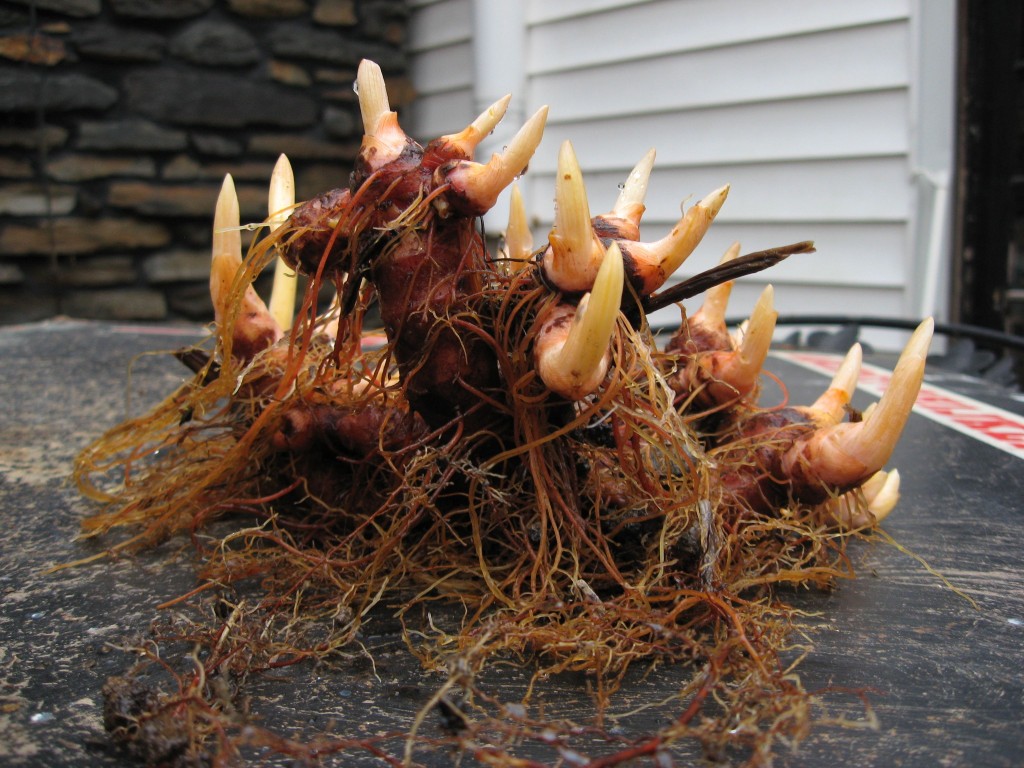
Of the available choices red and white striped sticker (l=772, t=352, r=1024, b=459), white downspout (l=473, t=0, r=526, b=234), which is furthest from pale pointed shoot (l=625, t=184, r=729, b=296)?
white downspout (l=473, t=0, r=526, b=234)

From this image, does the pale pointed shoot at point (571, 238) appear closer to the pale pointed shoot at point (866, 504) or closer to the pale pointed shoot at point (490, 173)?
the pale pointed shoot at point (490, 173)

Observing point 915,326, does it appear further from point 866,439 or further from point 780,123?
point 866,439

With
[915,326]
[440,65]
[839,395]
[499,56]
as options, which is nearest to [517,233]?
[839,395]

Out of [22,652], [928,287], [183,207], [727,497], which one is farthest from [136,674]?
[183,207]

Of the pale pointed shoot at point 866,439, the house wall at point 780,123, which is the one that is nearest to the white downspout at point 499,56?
the house wall at point 780,123

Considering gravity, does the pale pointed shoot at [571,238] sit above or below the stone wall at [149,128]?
below
